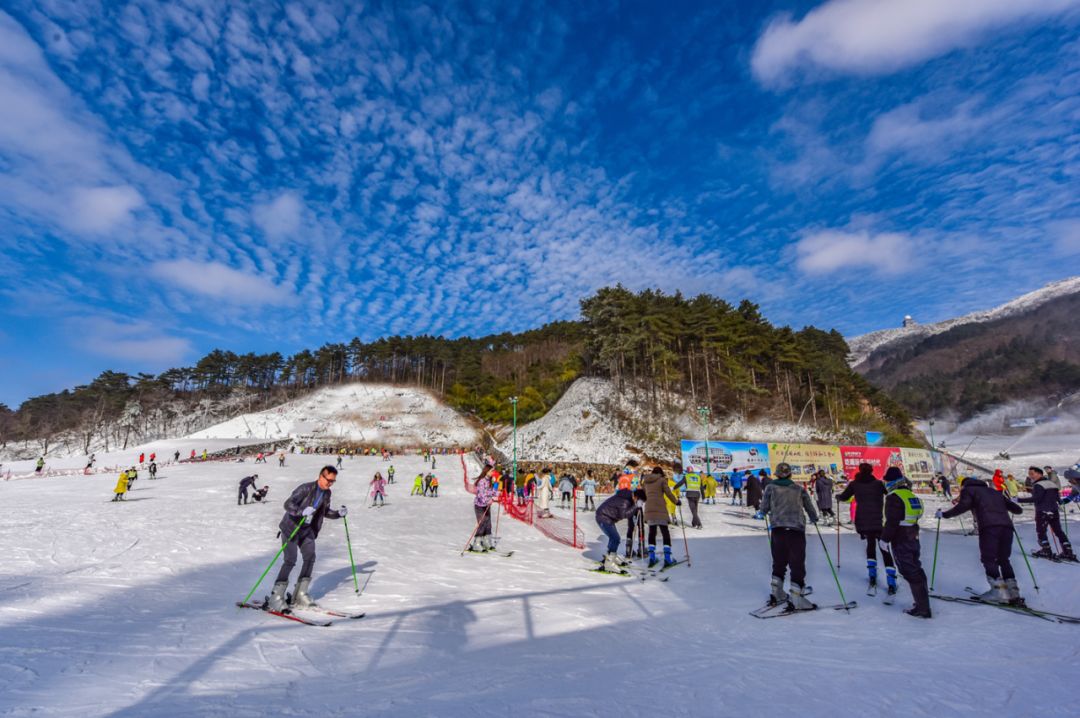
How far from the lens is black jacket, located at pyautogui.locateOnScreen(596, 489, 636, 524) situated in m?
9.16

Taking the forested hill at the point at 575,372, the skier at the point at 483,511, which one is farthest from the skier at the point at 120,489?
the forested hill at the point at 575,372

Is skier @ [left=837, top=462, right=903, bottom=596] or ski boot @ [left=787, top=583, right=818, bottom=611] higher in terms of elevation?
skier @ [left=837, top=462, right=903, bottom=596]

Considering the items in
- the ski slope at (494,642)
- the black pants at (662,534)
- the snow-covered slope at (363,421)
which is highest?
the snow-covered slope at (363,421)

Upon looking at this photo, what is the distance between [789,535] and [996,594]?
3074 millimetres

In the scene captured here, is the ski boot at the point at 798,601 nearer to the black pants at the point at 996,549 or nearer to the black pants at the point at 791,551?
the black pants at the point at 791,551

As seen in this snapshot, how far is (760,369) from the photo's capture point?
174ft

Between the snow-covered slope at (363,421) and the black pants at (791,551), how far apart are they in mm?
64987

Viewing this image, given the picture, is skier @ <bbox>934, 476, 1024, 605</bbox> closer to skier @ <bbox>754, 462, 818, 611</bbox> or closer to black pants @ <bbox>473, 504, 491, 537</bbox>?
skier @ <bbox>754, 462, 818, 611</bbox>

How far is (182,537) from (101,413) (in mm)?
104858

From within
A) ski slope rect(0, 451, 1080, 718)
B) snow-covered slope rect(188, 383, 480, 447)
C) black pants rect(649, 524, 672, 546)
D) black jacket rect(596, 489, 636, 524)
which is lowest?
ski slope rect(0, 451, 1080, 718)

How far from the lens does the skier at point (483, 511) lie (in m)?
10.5

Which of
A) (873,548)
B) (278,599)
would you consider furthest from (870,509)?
(278,599)

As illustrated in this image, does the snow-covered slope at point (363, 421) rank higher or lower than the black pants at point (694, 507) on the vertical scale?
higher

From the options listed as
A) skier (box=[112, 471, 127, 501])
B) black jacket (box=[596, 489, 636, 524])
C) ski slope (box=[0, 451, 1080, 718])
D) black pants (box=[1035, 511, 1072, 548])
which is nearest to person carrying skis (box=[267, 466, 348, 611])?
ski slope (box=[0, 451, 1080, 718])
